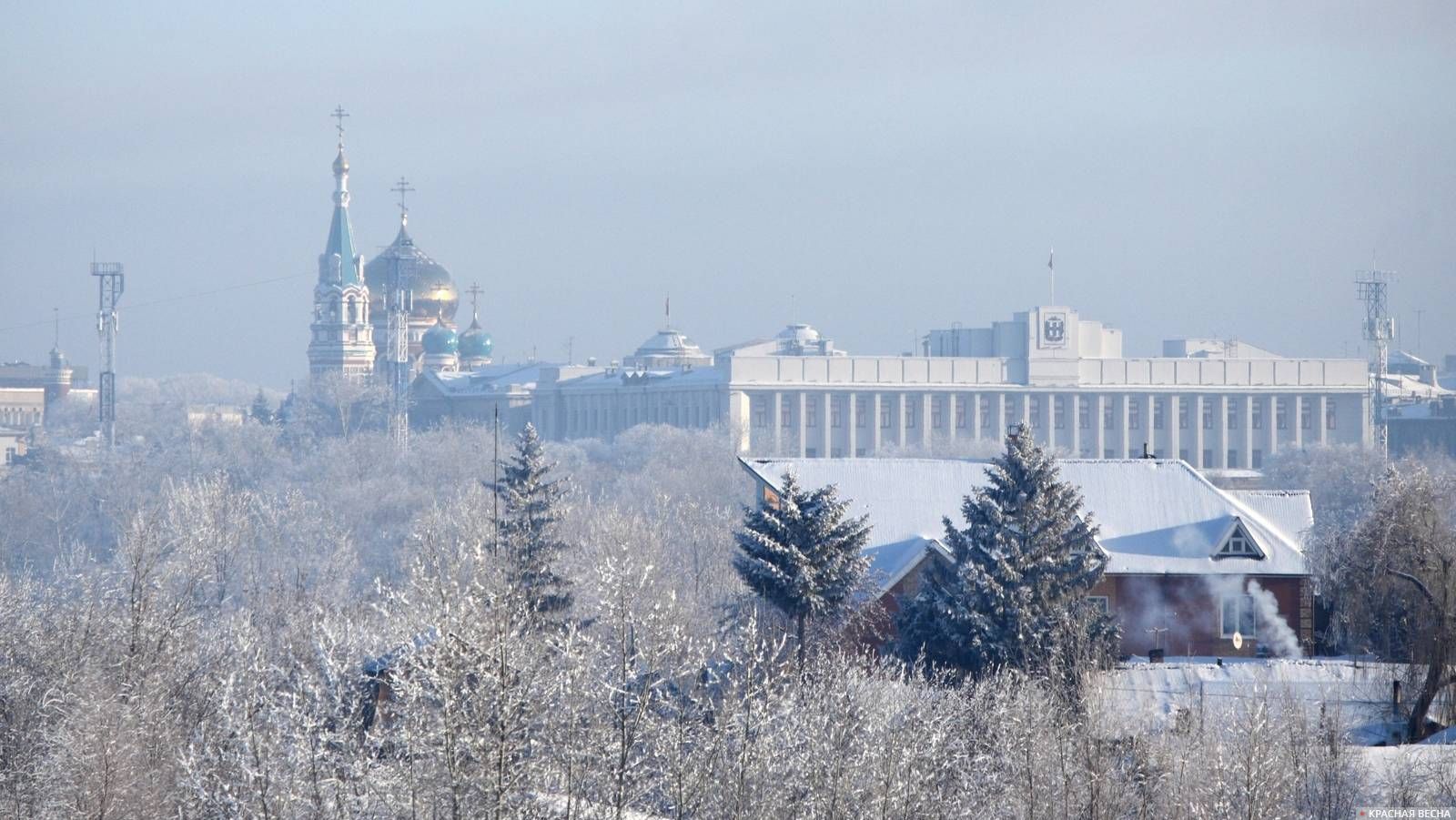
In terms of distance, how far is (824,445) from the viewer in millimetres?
135500

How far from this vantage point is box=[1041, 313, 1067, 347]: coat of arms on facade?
13600 centimetres

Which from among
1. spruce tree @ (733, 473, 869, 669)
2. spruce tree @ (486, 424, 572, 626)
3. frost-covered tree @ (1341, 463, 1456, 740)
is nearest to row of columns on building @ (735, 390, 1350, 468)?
spruce tree @ (486, 424, 572, 626)

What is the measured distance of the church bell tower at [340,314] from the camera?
155 m

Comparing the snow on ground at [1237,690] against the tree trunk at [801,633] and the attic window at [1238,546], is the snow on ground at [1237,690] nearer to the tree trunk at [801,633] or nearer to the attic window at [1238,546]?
the attic window at [1238,546]

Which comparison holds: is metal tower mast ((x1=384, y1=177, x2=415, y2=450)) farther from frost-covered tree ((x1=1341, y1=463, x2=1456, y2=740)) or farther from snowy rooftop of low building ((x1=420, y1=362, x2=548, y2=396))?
frost-covered tree ((x1=1341, y1=463, x2=1456, y2=740))

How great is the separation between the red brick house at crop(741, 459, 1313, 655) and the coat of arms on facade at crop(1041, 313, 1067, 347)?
91.9m

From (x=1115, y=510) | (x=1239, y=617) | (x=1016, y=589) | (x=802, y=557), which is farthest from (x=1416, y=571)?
(x=802, y=557)

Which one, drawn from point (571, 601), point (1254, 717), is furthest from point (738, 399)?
point (1254, 717)

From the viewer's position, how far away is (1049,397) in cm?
13588

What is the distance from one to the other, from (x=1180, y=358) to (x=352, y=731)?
4695 inches

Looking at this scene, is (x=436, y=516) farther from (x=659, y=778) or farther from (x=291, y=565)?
(x=659, y=778)

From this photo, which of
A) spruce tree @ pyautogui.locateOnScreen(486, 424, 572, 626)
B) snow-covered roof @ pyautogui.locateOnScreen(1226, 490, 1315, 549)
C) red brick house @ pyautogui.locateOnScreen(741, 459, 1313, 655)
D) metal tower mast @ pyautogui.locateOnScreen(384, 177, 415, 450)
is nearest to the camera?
spruce tree @ pyautogui.locateOnScreen(486, 424, 572, 626)

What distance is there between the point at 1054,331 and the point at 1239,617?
312 feet

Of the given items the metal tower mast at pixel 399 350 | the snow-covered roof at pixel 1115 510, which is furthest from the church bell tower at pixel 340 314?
the snow-covered roof at pixel 1115 510
